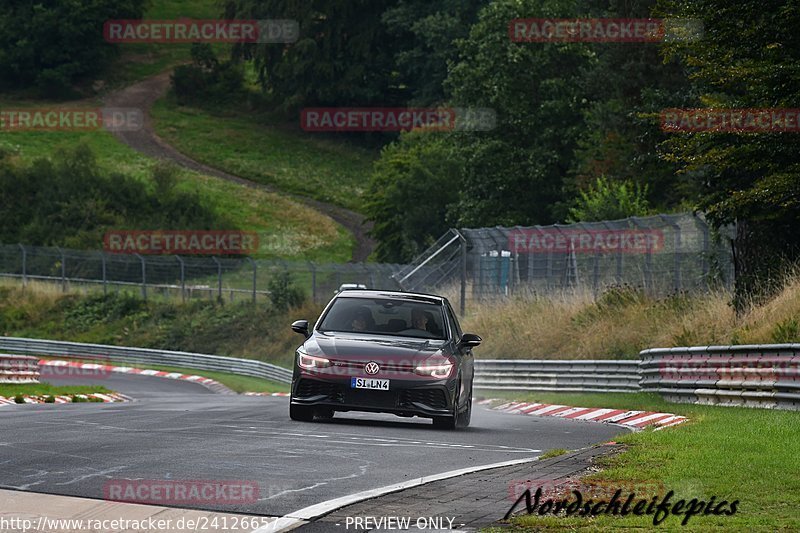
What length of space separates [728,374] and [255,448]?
987 centimetres

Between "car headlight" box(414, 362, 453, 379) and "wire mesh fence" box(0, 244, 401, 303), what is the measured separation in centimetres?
3048

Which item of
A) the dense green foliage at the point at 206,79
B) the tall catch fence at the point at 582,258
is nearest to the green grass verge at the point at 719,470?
the tall catch fence at the point at 582,258

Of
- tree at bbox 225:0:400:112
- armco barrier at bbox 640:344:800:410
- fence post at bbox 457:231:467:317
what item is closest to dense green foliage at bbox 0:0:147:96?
tree at bbox 225:0:400:112

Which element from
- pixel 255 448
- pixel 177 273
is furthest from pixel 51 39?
pixel 255 448

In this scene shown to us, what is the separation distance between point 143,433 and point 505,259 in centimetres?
2308

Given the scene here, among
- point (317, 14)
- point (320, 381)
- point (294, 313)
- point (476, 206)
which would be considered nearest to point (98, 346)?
point (294, 313)

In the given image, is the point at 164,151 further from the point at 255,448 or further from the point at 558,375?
the point at 255,448

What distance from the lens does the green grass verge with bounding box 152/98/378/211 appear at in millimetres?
101125

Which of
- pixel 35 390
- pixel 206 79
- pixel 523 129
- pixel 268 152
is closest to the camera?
pixel 35 390

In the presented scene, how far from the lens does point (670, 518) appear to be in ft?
29.5

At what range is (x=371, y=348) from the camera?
17078 millimetres

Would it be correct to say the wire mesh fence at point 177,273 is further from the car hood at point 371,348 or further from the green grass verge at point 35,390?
the car hood at point 371,348

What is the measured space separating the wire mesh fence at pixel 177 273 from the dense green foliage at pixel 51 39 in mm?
46727

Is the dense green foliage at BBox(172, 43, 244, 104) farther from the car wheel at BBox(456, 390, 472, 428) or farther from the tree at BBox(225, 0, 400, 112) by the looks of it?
the car wheel at BBox(456, 390, 472, 428)
